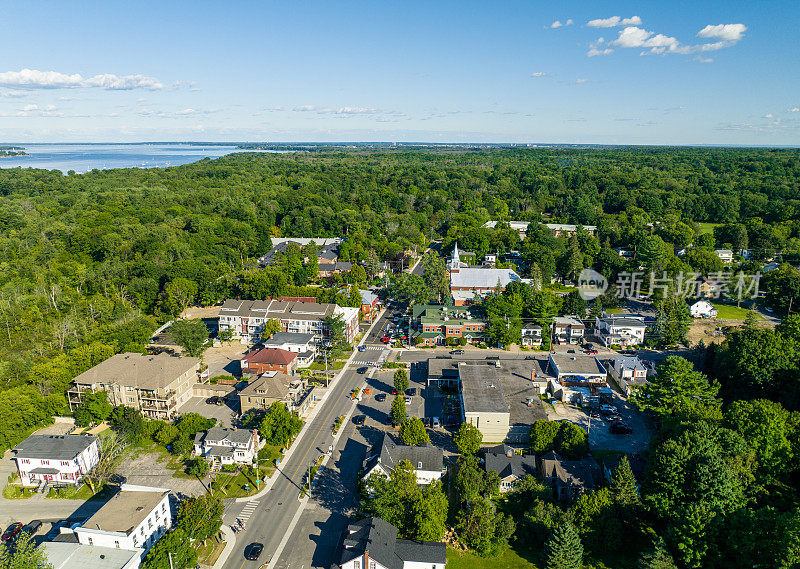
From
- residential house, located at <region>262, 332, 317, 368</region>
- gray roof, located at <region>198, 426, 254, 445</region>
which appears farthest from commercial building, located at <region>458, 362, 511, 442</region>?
residential house, located at <region>262, 332, 317, 368</region>

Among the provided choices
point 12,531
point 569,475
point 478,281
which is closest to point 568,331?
point 478,281

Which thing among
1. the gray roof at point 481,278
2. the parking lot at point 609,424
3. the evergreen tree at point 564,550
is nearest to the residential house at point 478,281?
the gray roof at point 481,278

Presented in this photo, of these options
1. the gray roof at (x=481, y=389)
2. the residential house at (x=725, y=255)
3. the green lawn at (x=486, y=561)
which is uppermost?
the residential house at (x=725, y=255)

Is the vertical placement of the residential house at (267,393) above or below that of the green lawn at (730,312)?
below

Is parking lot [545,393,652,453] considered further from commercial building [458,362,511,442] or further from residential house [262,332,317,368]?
residential house [262,332,317,368]

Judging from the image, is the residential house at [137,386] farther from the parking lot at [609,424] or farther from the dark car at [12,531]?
the parking lot at [609,424]
